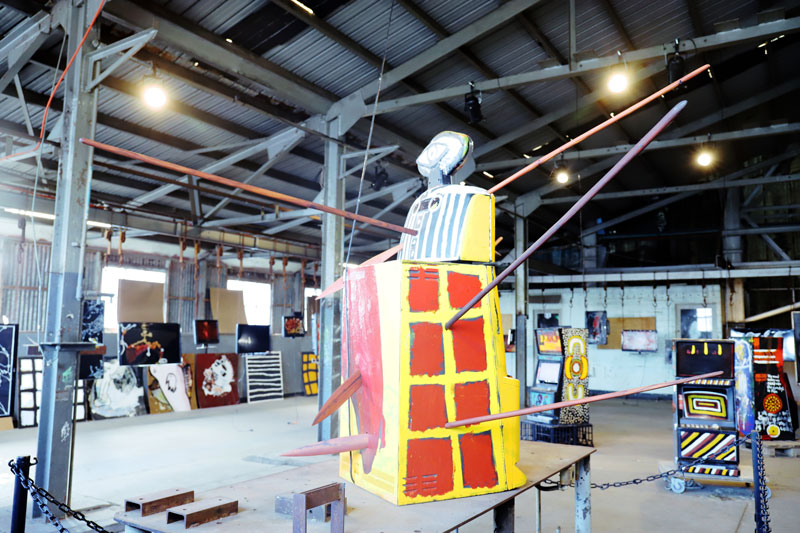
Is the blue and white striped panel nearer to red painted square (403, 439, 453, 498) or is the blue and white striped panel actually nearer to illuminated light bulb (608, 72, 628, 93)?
red painted square (403, 439, 453, 498)

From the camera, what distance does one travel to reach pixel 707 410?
6133mm

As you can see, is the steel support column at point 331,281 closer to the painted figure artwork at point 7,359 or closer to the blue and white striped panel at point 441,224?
the blue and white striped panel at point 441,224

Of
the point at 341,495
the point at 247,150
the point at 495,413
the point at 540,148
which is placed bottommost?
the point at 341,495

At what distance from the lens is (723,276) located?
13.4 m

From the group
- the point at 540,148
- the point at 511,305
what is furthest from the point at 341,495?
the point at 511,305

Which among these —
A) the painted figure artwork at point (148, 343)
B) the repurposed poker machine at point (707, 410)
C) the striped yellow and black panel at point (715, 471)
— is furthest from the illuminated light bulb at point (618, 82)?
the painted figure artwork at point (148, 343)

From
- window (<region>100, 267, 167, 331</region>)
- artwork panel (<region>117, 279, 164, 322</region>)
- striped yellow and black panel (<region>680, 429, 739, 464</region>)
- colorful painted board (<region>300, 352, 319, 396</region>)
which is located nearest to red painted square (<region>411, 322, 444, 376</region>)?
striped yellow and black panel (<region>680, 429, 739, 464</region>)

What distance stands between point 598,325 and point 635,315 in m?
1.19

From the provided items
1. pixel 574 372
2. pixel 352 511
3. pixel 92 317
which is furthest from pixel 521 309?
pixel 352 511

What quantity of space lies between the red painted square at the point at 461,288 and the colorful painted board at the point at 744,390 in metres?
5.40

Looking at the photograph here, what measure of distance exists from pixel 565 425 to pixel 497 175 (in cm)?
573

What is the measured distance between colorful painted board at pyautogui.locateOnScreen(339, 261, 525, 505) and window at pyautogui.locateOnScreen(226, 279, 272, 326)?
46.5ft

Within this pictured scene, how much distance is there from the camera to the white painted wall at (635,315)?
14.8 m

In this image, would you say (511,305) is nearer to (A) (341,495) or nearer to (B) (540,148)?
(B) (540,148)
